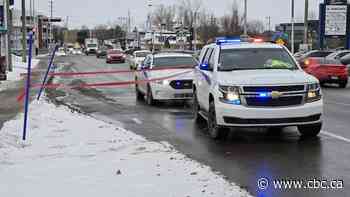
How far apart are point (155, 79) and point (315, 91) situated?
7.68m

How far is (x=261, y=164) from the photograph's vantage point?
862cm

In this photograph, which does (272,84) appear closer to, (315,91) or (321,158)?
(315,91)

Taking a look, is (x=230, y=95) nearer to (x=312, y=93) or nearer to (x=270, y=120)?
(x=270, y=120)

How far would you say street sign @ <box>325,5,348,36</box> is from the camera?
149ft

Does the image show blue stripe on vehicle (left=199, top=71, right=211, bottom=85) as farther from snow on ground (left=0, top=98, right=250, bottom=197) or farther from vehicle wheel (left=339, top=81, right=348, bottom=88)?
vehicle wheel (left=339, top=81, right=348, bottom=88)

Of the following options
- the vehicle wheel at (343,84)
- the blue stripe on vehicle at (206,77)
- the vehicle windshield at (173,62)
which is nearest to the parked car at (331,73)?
the vehicle wheel at (343,84)

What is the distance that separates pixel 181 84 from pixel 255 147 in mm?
7270

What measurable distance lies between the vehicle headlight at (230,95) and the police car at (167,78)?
A: 672 centimetres

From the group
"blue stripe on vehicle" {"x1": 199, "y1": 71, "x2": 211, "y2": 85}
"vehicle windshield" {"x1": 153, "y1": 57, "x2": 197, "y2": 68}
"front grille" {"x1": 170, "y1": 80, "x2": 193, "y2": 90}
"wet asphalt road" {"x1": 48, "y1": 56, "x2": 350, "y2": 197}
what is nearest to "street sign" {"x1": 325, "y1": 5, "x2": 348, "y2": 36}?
"vehicle windshield" {"x1": 153, "y1": 57, "x2": 197, "y2": 68}

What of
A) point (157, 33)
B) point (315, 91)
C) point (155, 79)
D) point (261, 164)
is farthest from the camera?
point (157, 33)

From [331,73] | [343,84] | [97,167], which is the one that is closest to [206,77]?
[97,167]

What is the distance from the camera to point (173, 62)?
18.8m

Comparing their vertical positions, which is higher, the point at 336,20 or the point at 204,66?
the point at 336,20

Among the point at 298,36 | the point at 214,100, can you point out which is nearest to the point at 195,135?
the point at 214,100
